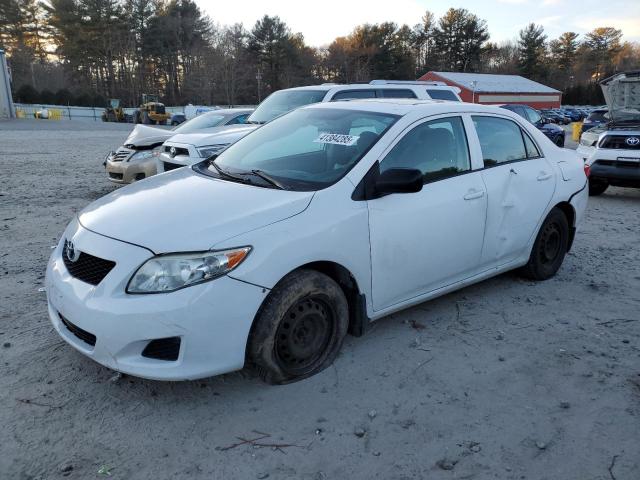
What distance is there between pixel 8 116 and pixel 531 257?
45.3m

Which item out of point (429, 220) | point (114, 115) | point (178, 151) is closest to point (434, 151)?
point (429, 220)

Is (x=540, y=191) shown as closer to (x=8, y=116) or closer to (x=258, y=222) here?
(x=258, y=222)

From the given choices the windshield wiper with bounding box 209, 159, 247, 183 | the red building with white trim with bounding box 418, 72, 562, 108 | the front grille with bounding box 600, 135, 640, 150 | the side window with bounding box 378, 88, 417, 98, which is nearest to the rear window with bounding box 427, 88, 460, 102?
the side window with bounding box 378, 88, 417, 98

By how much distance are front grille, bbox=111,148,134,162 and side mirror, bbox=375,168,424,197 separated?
6.79 meters

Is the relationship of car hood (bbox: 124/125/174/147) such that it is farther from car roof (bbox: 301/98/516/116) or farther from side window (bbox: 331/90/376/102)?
car roof (bbox: 301/98/516/116)

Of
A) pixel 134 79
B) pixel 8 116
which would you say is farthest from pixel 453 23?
pixel 8 116

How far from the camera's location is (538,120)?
17.1 meters

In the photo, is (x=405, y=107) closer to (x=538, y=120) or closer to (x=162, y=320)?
(x=162, y=320)

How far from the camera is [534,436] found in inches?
109

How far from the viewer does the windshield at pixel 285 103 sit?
9008mm

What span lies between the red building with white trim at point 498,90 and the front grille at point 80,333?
52.0 meters

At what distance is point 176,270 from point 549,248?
379cm

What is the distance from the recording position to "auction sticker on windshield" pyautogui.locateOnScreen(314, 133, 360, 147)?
3678mm

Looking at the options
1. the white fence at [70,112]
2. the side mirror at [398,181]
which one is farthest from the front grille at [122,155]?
the white fence at [70,112]
